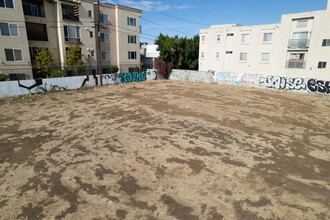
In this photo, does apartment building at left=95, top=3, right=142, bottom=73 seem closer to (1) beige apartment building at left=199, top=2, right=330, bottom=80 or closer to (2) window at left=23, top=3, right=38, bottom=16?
(2) window at left=23, top=3, right=38, bottom=16

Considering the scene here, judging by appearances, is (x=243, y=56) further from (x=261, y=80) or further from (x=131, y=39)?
(x=131, y=39)

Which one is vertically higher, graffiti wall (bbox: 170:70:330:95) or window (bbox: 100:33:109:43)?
window (bbox: 100:33:109:43)

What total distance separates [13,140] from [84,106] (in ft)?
24.3

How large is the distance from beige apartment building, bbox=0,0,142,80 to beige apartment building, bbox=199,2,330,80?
16985 millimetres

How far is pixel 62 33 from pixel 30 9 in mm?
4760

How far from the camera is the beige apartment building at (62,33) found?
25.0 meters

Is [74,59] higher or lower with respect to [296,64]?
higher

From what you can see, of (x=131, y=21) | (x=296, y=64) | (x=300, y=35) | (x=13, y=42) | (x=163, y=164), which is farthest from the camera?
(x=131, y=21)

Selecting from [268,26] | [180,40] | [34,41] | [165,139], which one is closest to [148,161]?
[165,139]

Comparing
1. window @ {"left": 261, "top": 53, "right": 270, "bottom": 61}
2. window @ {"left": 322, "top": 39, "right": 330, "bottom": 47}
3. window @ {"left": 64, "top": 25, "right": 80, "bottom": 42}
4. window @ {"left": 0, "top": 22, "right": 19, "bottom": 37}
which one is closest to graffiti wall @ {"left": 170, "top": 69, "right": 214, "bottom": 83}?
window @ {"left": 261, "top": 53, "right": 270, "bottom": 61}

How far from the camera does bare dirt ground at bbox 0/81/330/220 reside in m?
6.04

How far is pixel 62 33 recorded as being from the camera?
29.7 meters

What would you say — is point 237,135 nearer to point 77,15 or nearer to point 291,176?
point 291,176

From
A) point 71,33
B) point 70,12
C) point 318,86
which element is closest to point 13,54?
point 71,33
